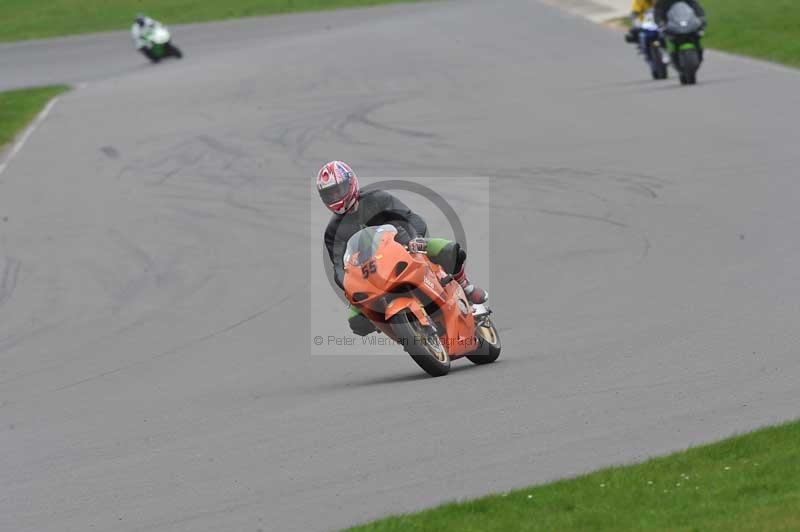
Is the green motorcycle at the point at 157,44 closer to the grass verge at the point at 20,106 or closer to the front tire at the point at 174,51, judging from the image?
the front tire at the point at 174,51

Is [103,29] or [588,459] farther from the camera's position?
[103,29]

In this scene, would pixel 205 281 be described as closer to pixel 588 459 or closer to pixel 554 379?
pixel 554 379

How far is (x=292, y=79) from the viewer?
1268 inches

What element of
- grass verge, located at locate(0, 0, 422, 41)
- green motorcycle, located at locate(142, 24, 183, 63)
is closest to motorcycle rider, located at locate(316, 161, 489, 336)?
green motorcycle, located at locate(142, 24, 183, 63)

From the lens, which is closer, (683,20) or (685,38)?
(683,20)

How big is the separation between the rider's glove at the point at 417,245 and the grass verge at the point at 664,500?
10.5ft

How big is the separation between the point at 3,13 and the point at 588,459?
51197 millimetres

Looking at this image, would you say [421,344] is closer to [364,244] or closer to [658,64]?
[364,244]

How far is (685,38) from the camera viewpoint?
2530cm

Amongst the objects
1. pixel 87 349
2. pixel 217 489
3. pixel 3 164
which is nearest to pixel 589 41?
pixel 3 164

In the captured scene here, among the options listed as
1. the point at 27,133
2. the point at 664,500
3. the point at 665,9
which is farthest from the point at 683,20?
the point at 664,500

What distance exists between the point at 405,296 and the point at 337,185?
89 centimetres

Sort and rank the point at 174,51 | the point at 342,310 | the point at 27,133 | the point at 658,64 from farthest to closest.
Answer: the point at 174,51 → the point at 27,133 → the point at 658,64 → the point at 342,310

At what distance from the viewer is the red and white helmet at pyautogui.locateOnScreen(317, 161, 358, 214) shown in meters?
10.1
